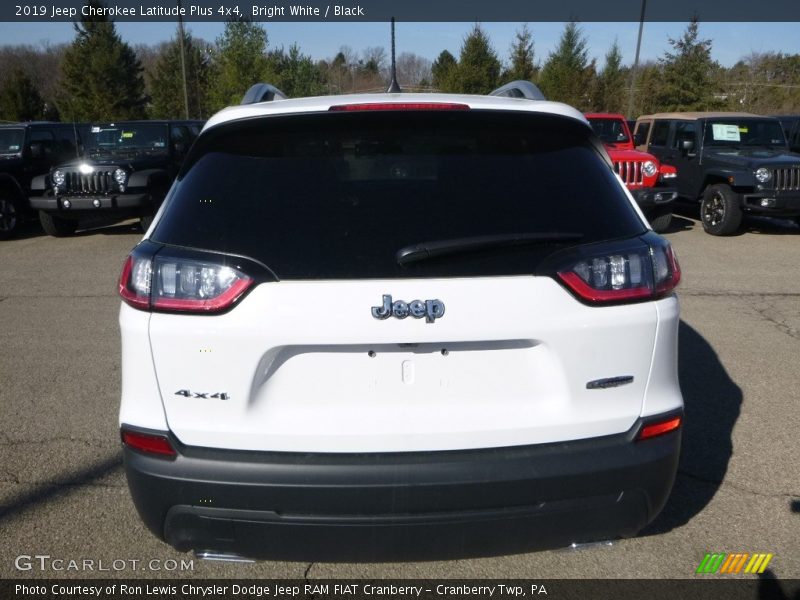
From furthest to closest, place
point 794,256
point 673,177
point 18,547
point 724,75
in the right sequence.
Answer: point 724,75 < point 673,177 < point 794,256 < point 18,547

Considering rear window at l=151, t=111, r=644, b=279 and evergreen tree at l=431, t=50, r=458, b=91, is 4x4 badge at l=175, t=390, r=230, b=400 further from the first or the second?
evergreen tree at l=431, t=50, r=458, b=91

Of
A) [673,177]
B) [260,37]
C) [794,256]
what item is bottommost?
[794,256]

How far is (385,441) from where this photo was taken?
206 centimetres

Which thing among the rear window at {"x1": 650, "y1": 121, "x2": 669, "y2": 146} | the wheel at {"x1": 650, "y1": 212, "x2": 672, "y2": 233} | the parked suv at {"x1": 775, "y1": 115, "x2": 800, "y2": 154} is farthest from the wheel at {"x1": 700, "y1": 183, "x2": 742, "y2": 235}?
the wheel at {"x1": 650, "y1": 212, "x2": 672, "y2": 233}

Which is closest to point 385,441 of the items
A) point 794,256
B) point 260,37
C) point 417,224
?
point 417,224

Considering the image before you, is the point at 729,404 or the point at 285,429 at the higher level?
the point at 285,429

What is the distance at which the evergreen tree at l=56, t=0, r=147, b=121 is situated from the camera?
4247 cm

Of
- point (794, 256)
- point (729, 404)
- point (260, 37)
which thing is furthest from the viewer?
point (260, 37)

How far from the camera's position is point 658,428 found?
7.23 ft

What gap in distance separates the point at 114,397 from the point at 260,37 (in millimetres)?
32759

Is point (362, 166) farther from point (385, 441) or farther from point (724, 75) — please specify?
point (724, 75)

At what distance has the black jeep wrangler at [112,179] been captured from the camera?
35.2 feet

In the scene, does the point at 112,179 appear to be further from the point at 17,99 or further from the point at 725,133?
the point at 17,99

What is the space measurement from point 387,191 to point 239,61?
3319 cm
